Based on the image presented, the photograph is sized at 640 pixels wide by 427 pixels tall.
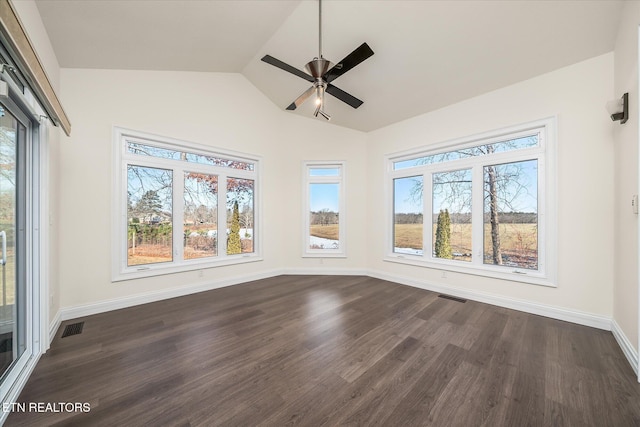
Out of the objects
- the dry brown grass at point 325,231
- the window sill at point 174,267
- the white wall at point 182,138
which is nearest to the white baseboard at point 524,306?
the white wall at point 182,138

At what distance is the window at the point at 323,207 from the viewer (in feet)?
16.6

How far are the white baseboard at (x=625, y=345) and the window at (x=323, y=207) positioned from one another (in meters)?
3.67

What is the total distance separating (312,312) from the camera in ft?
9.96

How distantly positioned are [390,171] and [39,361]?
16.4 feet

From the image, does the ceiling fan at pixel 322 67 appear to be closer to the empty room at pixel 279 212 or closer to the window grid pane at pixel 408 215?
the empty room at pixel 279 212

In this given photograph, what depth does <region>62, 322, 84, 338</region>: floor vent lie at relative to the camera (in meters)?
2.50

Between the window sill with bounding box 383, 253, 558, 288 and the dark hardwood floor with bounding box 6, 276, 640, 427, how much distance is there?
0.43 metres

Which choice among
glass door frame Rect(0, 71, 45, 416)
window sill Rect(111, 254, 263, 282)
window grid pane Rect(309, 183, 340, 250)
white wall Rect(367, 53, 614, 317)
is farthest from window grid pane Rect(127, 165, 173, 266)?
white wall Rect(367, 53, 614, 317)

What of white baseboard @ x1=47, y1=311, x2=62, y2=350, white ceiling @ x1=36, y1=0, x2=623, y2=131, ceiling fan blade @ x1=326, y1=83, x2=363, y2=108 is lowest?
white baseboard @ x1=47, y1=311, x2=62, y2=350

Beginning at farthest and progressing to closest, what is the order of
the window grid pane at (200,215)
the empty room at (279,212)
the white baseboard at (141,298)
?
the window grid pane at (200,215) < the white baseboard at (141,298) < the empty room at (279,212)

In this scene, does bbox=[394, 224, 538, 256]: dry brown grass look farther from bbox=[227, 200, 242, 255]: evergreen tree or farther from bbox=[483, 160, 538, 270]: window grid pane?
bbox=[227, 200, 242, 255]: evergreen tree

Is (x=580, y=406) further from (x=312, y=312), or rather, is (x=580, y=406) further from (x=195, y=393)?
(x=195, y=393)

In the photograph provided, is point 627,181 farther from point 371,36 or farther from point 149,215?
point 149,215

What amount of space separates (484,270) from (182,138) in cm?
486
